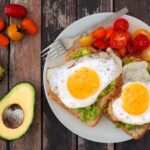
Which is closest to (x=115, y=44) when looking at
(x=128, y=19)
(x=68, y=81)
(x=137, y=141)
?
(x=128, y=19)

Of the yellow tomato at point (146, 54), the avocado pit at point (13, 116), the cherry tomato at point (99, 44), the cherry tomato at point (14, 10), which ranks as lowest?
the avocado pit at point (13, 116)

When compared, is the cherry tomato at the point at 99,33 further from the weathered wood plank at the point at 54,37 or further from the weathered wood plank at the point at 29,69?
the weathered wood plank at the point at 29,69

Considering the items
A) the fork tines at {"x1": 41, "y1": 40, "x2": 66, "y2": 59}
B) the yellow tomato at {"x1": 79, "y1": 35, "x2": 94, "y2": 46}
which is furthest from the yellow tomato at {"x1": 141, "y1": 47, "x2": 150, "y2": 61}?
the fork tines at {"x1": 41, "y1": 40, "x2": 66, "y2": 59}

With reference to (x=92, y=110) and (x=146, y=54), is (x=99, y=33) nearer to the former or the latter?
(x=146, y=54)

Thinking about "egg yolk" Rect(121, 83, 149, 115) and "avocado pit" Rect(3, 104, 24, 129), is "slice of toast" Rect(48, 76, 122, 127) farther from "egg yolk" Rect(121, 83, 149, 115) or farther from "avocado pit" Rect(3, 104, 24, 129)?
"avocado pit" Rect(3, 104, 24, 129)

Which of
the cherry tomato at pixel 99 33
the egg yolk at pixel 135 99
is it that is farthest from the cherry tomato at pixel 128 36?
the egg yolk at pixel 135 99

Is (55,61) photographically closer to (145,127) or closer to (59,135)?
(59,135)

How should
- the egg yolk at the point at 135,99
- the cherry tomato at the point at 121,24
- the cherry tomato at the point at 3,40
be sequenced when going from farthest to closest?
1. the cherry tomato at the point at 3,40
2. the cherry tomato at the point at 121,24
3. the egg yolk at the point at 135,99
